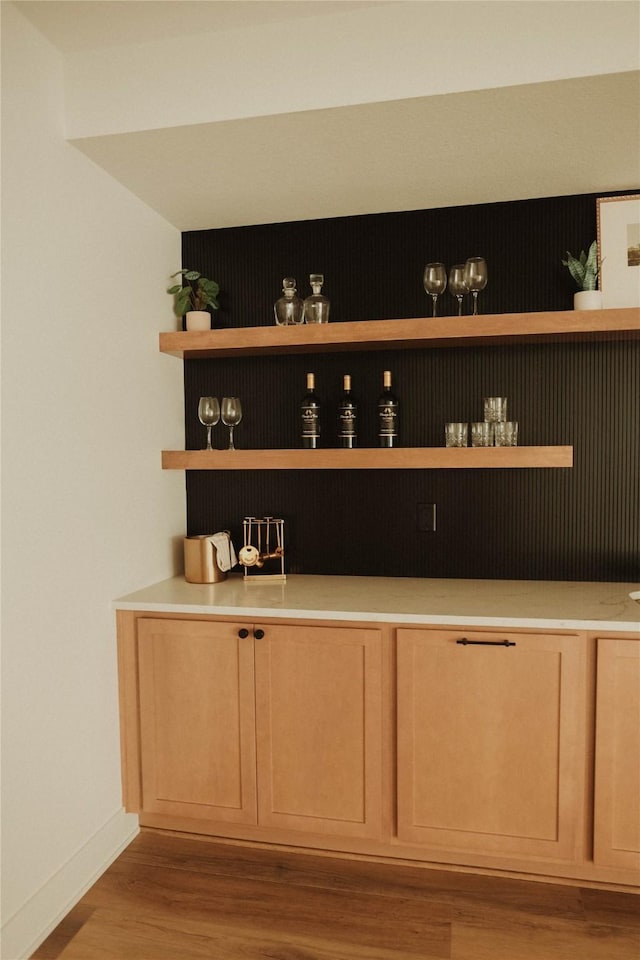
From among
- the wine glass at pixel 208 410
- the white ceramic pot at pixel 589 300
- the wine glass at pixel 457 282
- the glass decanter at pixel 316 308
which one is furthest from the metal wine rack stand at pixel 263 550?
the white ceramic pot at pixel 589 300

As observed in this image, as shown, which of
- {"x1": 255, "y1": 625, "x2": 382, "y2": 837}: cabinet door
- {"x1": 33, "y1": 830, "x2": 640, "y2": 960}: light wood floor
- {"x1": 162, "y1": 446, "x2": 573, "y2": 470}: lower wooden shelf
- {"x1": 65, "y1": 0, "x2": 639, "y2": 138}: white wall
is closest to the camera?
{"x1": 65, "y1": 0, "x2": 639, "y2": 138}: white wall

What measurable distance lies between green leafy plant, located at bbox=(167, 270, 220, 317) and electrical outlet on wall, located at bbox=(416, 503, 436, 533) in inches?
47.3

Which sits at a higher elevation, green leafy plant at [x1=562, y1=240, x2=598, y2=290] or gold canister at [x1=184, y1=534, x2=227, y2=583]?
green leafy plant at [x1=562, y1=240, x2=598, y2=290]

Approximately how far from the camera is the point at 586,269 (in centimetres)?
243

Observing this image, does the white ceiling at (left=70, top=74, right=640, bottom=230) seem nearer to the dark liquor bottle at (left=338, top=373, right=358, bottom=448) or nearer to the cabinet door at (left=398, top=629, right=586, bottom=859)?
the dark liquor bottle at (left=338, top=373, right=358, bottom=448)

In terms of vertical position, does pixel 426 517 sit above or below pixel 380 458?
below

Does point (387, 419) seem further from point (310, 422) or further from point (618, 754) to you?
point (618, 754)

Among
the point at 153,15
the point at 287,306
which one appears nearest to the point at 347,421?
the point at 287,306

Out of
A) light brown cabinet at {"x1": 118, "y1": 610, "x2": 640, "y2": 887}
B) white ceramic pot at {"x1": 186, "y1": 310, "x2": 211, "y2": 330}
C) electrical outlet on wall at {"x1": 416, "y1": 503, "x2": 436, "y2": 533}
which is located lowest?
light brown cabinet at {"x1": 118, "y1": 610, "x2": 640, "y2": 887}

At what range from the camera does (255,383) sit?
9.37 feet

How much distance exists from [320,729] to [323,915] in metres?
0.53

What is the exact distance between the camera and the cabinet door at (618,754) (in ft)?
6.60

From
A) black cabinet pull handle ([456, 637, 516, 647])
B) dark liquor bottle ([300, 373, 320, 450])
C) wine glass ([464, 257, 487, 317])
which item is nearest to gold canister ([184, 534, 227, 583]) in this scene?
dark liquor bottle ([300, 373, 320, 450])

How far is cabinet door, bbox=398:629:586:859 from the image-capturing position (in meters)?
2.06
